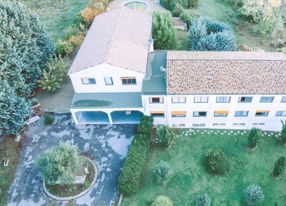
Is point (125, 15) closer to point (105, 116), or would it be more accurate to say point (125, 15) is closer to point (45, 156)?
point (105, 116)

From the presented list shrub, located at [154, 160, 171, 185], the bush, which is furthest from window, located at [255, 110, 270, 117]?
shrub, located at [154, 160, 171, 185]

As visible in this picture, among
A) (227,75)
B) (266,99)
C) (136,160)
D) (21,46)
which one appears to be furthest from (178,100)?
(21,46)

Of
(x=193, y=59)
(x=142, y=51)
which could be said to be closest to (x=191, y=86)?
(x=193, y=59)

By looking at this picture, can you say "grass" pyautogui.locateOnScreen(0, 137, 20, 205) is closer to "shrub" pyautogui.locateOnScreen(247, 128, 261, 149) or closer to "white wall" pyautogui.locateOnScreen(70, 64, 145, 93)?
"white wall" pyautogui.locateOnScreen(70, 64, 145, 93)

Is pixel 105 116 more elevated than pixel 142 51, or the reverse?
pixel 142 51

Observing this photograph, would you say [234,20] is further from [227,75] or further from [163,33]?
[227,75]

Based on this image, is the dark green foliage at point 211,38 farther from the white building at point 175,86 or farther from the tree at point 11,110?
the tree at point 11,110
